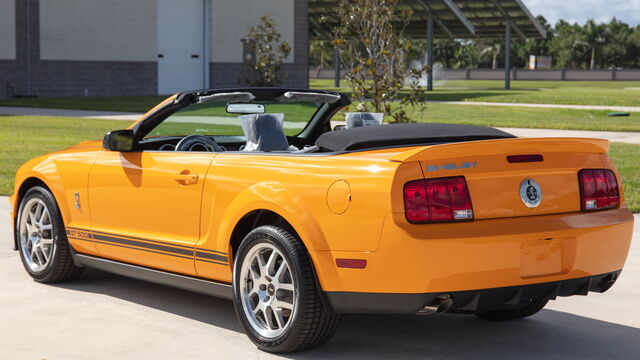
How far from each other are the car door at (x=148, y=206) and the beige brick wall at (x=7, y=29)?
116ft

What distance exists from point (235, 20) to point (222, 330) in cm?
4319

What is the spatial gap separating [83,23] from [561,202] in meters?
39.7

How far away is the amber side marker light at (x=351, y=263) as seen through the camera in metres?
4.90

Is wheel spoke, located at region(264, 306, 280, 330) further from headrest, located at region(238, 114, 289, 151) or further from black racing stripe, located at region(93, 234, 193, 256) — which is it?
headrest, located at region(238, 114, 289, 151)

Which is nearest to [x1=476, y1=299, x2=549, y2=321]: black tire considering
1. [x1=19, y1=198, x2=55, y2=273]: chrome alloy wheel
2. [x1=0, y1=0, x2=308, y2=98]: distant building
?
[x1=19, y1=198, x2=55, y2=273]: chrome alloy wheel

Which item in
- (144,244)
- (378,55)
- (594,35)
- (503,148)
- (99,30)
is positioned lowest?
(144,244)

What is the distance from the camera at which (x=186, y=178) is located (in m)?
5.95

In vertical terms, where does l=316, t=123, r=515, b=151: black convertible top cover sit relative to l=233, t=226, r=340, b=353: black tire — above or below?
above

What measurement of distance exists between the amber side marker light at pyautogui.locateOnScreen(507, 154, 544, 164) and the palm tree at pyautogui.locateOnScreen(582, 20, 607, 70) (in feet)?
381

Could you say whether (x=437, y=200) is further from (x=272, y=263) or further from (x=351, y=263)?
(x=272, y=263)

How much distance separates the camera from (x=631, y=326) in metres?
6.03

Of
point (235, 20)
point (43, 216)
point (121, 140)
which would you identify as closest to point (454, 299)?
point (121, 140)

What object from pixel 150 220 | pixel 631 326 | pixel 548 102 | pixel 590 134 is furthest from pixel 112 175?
pixel 548 102

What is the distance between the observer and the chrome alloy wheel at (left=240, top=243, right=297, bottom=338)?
209 inches
